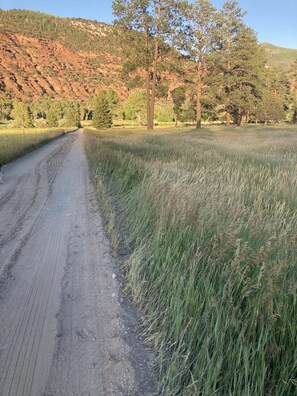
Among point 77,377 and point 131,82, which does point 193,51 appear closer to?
point 131,82

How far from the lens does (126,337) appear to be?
2.07 metres

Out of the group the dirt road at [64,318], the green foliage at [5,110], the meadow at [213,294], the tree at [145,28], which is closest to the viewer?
the meadow at [213,294]

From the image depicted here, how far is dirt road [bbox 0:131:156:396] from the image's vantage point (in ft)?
5.64

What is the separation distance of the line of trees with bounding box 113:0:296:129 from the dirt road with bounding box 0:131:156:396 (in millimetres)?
32585

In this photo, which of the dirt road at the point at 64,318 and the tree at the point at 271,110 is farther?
the tree at the point at 271,110

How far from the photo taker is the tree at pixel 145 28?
99.6 ft

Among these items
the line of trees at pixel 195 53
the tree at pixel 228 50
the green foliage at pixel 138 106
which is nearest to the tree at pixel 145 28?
the line of trees at pixel 195 53

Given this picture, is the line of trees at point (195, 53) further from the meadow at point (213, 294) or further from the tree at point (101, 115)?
the meadow at point (213, 294)

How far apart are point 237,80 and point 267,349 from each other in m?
44.9

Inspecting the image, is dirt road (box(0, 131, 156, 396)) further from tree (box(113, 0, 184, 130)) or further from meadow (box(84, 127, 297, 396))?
tree (box(113, 0, 184, 130))

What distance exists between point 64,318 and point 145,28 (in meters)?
36.0

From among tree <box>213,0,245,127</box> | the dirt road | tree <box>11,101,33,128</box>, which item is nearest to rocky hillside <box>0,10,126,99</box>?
tree <box>11,101,33,128</box>

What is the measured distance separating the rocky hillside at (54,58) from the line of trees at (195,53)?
9862 cm

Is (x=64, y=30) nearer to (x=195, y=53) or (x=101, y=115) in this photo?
(x=101, y=115)
